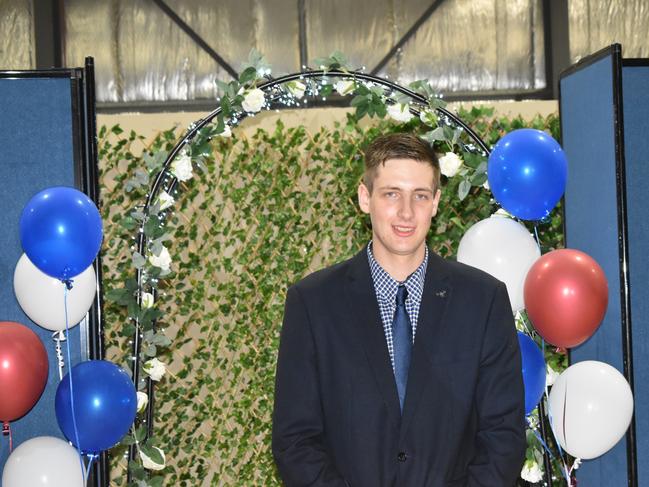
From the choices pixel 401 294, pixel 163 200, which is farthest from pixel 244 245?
pixel 401 294

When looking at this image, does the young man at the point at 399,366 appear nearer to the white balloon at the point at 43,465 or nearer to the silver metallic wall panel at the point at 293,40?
the white balloon at the point at 43,465

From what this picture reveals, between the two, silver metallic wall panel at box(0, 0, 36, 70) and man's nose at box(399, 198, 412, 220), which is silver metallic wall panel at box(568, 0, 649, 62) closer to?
silver metallic wall panel at box(0, 0, 36, 70)

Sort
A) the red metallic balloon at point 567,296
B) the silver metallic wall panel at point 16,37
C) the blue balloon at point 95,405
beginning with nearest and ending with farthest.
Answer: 1. the blue balloon at point 95,405
2. the red metallic balloon at point 567,296
3. the silver metallic wall panel at point 16,37

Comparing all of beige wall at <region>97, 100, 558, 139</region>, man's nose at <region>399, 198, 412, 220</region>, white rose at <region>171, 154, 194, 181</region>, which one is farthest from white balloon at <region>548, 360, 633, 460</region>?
beige wall at <region>97, 100, 558, 139</region>

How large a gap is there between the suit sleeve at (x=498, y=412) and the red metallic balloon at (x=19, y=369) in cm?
145

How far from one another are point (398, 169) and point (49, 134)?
1601 millimetres

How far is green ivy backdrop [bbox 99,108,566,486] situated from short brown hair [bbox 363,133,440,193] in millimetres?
2335

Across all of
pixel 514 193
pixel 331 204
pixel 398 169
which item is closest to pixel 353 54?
pixel 331 204

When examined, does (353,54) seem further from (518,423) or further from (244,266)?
(518,423)

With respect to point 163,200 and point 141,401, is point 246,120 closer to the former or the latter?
point 163,200

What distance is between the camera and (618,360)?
11.6 ft

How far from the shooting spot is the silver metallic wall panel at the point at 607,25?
622 cm

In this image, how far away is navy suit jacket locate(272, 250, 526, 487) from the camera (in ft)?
7.00

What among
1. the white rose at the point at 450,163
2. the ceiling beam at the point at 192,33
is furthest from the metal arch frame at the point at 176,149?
the ceiling beam at the point at 192,33
